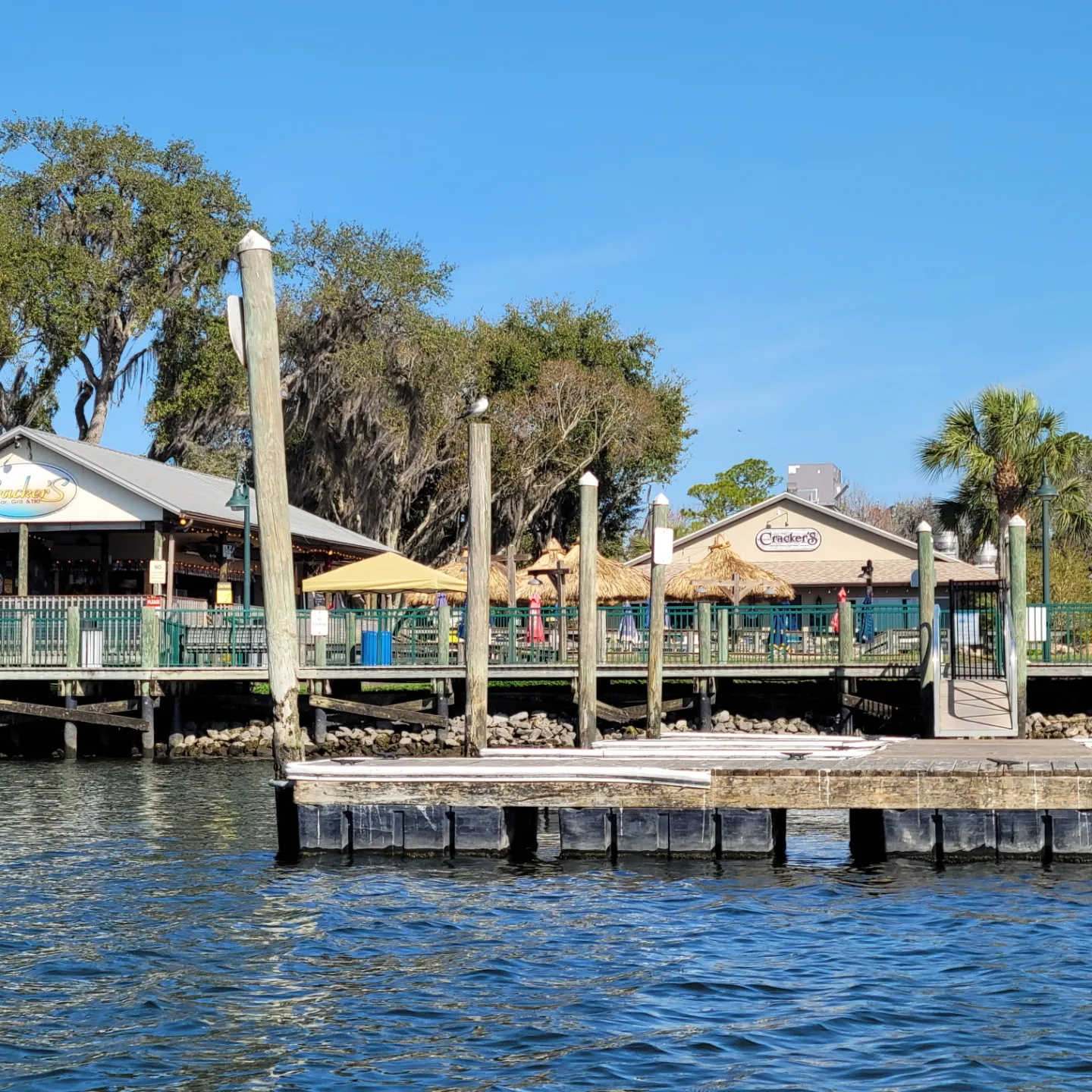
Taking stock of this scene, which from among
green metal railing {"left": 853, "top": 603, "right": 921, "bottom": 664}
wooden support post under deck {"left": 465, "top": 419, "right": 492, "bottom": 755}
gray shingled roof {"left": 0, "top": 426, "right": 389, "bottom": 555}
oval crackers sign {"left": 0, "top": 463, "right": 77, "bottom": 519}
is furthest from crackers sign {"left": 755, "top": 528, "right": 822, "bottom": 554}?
wooden support post under deck {"left": 465, "top": 419, "right": 492, "bottom": 755}

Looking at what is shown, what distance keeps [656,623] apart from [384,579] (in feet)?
35.6

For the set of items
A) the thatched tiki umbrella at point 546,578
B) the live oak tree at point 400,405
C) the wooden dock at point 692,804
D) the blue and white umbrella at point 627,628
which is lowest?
the wooden dock at point 692,804

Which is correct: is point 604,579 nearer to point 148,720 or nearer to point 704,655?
point 704,655

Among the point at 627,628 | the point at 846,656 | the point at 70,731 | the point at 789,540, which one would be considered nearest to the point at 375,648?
the point at 627,628

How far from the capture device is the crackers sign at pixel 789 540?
49.2 meters

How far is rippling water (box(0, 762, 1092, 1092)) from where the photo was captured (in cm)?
885

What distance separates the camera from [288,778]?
49.8ft

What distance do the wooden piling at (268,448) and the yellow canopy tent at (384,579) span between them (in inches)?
601

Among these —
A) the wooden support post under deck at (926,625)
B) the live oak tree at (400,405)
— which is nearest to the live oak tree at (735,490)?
the live oak tree at (400,405)

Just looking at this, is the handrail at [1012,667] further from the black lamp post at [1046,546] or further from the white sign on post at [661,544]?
the white sign on post at [661,544]

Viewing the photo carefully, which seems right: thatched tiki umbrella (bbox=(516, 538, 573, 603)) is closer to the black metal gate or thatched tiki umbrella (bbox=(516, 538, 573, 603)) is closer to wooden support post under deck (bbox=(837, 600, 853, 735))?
wooden support post under deck (bbox=(837, 600, 853, 735))

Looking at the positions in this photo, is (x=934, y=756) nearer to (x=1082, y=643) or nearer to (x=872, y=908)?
(x=872, y=908)

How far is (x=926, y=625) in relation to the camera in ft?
81.9

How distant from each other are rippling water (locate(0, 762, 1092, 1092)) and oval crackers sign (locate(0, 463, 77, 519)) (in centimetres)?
1812
